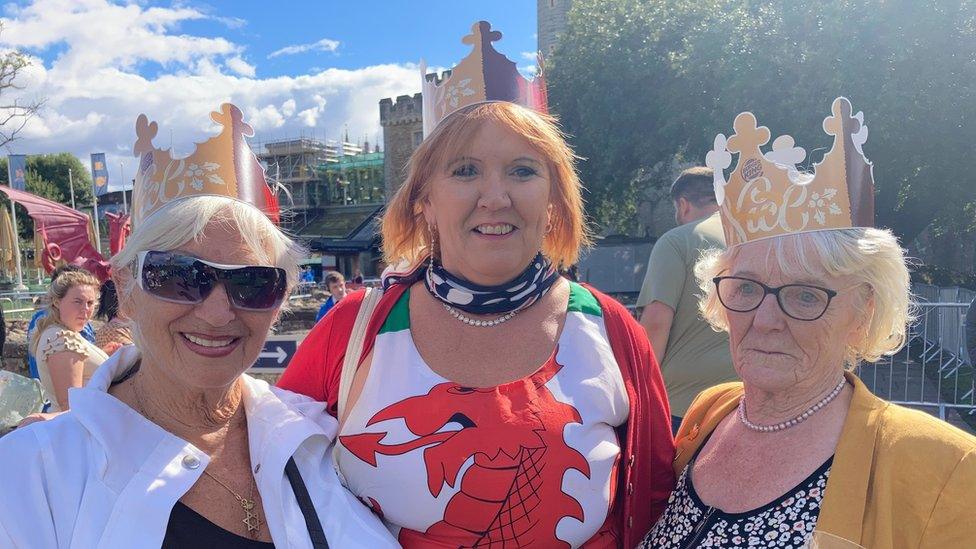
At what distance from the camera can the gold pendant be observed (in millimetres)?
1552

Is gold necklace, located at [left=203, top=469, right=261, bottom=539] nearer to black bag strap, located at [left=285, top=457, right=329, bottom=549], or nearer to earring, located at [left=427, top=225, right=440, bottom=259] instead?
black bag strap, located at [left=285, top=457, right=329, bottom=549]

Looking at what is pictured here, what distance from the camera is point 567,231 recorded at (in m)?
2.26

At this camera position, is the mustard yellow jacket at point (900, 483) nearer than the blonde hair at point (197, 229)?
Yes

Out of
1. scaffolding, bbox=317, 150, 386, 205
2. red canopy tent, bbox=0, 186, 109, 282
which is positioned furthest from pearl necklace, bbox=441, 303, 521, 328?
scaffolding, bbox=317, 150, 386, 205

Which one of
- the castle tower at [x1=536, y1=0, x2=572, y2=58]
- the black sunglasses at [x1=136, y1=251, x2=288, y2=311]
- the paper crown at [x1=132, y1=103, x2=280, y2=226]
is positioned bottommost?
the black sunglasses at [x1=136, y1=251, x2=288, y2=311]

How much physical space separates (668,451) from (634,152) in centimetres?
1781

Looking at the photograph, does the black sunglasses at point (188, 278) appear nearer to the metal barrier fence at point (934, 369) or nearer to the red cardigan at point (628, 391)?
the red cardigan at point (628, 391)

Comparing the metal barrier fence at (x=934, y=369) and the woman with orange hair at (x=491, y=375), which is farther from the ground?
the woman with orange hair at (x=491, y=375)

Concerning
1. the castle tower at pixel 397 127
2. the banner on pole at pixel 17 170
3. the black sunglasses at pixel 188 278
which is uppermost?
the castle tower at pixel 397 127

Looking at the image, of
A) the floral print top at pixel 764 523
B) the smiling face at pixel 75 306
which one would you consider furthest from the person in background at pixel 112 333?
the floral print top at pixel 764 523

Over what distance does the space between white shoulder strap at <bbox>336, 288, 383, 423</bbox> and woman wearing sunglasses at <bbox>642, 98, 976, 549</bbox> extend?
0.93 meters

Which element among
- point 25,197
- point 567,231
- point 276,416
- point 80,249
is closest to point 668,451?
point 567,231

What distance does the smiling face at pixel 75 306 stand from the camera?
436 centimetres

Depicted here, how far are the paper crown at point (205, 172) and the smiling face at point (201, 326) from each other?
0.12 meters
